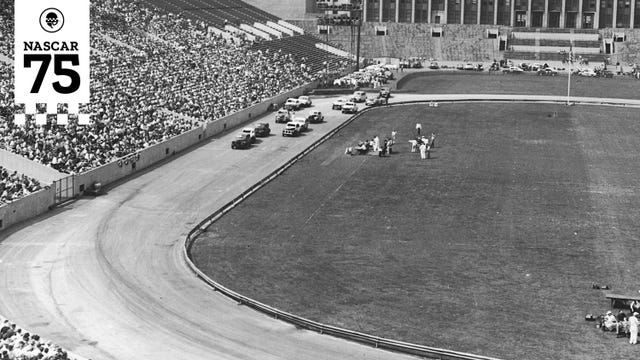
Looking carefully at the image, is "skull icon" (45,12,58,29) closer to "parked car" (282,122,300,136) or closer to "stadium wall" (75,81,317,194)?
"stadium wall" (75,81,317,194)

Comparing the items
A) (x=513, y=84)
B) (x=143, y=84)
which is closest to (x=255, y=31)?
(x=513, y=84)

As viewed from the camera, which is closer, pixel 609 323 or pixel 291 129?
pixel 609 323

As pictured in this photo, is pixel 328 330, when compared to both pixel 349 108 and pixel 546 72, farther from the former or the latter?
pixel 546 72

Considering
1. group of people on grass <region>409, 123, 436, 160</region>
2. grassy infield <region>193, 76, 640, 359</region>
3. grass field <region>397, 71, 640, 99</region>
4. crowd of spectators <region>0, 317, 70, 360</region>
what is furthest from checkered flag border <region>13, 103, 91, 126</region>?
grass field <region>397, 71, 640, 99</region>

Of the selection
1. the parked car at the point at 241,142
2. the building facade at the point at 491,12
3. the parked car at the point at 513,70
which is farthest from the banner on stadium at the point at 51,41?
the building facade at the point at 491,12

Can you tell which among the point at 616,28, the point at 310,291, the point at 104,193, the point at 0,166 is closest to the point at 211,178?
the point at 104,193

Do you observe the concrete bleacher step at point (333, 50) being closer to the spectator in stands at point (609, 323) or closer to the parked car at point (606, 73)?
the parked car at point (606, 73)
